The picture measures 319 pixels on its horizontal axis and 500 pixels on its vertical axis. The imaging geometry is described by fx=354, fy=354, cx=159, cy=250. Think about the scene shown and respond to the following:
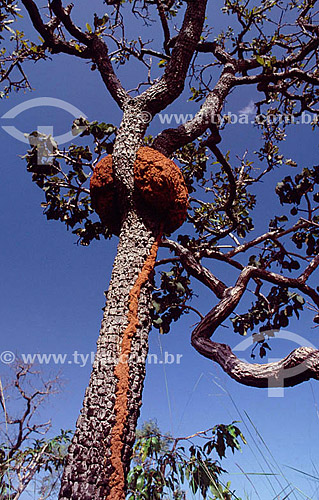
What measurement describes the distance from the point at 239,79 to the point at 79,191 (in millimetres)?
2635

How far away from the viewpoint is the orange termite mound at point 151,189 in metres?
3.01

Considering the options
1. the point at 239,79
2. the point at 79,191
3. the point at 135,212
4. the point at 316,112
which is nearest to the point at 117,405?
the point at 135,212

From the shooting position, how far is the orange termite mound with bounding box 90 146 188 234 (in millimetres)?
3012

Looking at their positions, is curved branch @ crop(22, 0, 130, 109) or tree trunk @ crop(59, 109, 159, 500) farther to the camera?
curved branch @ crop(22, 0, 130, 109)

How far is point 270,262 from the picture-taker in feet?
17.4

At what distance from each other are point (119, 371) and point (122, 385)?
89 millimetres

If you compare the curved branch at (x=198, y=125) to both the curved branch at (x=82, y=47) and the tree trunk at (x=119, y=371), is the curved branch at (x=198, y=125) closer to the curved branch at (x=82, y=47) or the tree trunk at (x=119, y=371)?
the tree trunk at (x=119, y=371)

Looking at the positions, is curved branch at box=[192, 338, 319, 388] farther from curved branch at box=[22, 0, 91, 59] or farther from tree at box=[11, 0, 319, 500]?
curved branch at box=[22, 0, 91, 59]

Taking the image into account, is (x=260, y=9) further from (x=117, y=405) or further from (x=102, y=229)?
(x=117, y=405)

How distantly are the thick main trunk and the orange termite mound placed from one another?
1.03 ft

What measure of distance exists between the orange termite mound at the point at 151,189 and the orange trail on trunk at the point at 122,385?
464 millimetres

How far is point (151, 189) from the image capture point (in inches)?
118

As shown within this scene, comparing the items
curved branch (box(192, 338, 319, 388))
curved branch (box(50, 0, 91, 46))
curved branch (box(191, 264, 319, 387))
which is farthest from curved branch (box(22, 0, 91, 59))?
curved branch (box(192, 338, 319, 388))

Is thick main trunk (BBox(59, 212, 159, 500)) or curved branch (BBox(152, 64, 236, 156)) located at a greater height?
curved branch (BBox(152, 64, 236, 156))
